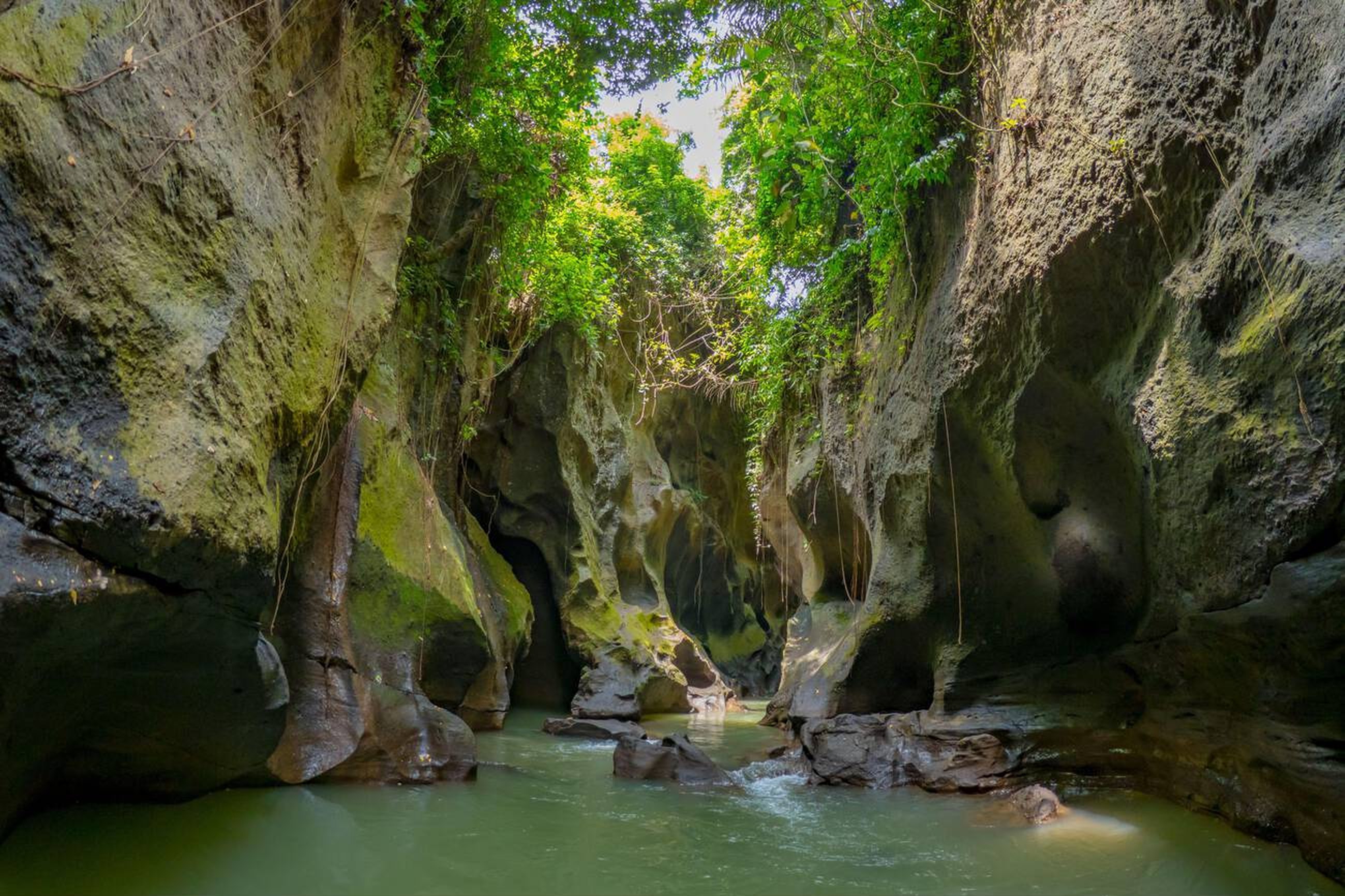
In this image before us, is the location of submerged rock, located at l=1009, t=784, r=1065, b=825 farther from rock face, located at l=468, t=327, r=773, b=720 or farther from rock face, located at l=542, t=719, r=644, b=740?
rock face, located at l=468, t=327, r=773, b=720

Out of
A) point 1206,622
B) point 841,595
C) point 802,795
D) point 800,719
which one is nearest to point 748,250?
point 841,595

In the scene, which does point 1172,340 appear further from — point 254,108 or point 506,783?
point 506,783

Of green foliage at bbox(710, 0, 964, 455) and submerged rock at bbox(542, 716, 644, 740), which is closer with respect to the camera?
green foliage at bbox(710, 0, 964, 455)

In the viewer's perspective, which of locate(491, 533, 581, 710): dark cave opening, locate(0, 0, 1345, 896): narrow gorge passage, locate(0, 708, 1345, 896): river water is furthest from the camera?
locate(491, 533, 581, 710): dark cave opening

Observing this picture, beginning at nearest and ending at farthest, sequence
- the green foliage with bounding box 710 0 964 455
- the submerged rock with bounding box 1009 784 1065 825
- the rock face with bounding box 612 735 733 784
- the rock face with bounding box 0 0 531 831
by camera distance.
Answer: the rock face with bounding box 0 0 531 831 < the submerged rock with bounding box 1009 784 1065 825 < the green foliage with bounding box 710 0 964 455 < the rock face with bounding box 612 735 733 784

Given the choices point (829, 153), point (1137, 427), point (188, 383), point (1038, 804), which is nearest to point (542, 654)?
point (829, 153)

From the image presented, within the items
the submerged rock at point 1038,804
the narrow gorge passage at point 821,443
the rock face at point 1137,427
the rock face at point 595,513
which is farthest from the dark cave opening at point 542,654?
the submerged rock at point 1038,804

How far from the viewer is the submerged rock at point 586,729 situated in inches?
388

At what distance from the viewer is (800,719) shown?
8508 millimetres

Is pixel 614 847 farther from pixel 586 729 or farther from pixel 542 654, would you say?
pixel 542 654

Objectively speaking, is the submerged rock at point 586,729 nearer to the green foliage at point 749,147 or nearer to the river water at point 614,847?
the river water at point 614,847

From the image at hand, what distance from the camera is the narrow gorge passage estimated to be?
275 cm

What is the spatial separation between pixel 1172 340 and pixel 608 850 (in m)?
4.12

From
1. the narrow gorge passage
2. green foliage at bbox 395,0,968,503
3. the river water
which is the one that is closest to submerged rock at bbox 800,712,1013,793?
the narrow gorge passage
